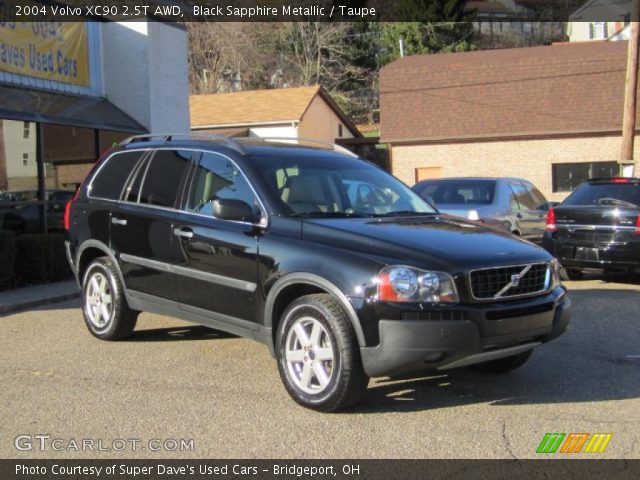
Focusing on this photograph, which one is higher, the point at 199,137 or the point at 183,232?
the point at 199,137

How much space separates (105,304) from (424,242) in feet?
11.7

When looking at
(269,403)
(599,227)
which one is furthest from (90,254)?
(599,227)

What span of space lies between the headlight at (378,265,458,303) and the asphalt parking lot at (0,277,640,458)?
85 centimetres

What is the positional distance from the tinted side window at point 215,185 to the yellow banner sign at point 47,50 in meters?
8.26

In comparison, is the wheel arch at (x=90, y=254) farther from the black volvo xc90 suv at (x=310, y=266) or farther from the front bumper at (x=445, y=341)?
the front bumper at (x=445, y=341)

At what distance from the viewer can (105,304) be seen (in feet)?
23.1

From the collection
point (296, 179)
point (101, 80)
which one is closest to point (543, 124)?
point (101, 80)

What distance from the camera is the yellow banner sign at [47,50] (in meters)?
12.9

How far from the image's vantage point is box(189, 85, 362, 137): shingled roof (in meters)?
30.5

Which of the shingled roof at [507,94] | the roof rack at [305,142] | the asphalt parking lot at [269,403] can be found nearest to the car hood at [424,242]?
the asphalt parking lot at [269,403]

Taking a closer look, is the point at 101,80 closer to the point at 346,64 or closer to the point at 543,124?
the point at 543,124

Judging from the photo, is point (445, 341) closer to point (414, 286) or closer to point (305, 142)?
point (414, 286)

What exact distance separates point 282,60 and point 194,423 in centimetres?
4632
